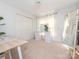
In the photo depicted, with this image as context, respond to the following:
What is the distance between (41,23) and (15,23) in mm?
2397

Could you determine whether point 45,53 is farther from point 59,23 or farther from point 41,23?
point 41,23

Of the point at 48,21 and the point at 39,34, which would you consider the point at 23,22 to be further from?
the point at 48,21

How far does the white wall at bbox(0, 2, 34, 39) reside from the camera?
374cm

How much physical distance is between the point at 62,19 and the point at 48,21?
122cm

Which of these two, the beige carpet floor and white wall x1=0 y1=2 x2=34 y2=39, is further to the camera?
white wall x1=0 y1=2 x2=34 y2=39

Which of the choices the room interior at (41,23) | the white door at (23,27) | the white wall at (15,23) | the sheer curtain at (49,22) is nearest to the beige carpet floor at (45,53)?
the room interior at (41,23)

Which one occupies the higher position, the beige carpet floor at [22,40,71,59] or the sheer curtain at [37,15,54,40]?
the sheer curtain at [37,15,54,40]

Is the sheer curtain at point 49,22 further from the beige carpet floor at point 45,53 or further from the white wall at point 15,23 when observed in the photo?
the beige carpet floor at point 45,53

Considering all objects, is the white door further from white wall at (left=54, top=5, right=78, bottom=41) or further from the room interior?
white wall at (left=54, top=5, right=78, bottom=41)

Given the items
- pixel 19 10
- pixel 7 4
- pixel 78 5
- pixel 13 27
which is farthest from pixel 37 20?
pixel 78 5

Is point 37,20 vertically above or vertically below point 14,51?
above

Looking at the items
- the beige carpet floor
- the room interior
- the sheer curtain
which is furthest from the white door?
the beige carpet floor

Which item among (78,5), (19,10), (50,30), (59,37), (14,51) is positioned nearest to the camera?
(14,51)

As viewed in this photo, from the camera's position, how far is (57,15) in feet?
17.0
